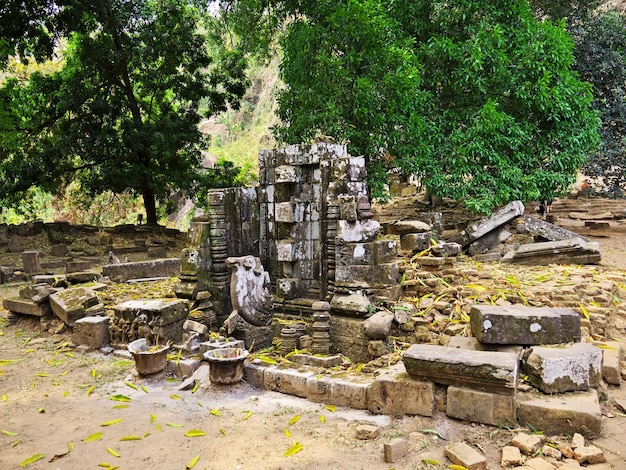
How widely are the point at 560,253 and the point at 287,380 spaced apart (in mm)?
6313

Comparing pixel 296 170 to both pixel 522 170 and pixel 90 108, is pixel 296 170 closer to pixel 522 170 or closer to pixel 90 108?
pixel 522 170

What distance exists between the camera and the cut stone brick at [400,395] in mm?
4621

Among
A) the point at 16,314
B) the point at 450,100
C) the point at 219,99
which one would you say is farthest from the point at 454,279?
the point at 219,99

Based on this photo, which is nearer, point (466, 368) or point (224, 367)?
point (466, 368)

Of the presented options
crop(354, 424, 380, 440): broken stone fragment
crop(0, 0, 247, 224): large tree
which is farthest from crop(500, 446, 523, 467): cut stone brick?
crop(0, 0, 247, 224): large tree

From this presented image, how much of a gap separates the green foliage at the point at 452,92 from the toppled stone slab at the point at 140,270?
4.73 meters

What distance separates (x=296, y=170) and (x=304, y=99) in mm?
4090

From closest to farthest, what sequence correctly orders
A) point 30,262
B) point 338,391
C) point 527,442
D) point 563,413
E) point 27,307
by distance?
point 527,442
point 563,413
point 338,391
point 27,307
point 30,262

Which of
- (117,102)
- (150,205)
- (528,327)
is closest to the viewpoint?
(528,327)

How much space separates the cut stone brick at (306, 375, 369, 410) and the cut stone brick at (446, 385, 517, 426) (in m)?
1.00

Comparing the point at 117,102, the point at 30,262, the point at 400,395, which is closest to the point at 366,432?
the point at 400,395

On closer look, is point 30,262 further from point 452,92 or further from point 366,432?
point 452,92

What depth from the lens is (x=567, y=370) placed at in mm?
4375

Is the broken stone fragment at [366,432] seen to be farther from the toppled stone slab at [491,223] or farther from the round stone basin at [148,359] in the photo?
the toppled stone slab at [491,223]
